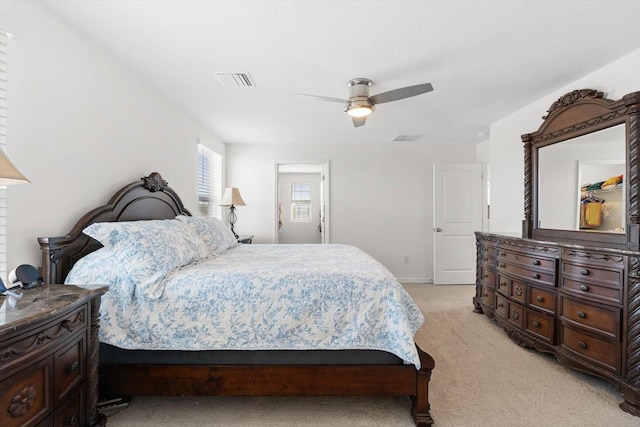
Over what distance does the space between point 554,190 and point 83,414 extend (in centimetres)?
383

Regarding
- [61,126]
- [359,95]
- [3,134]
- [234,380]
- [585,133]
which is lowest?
[234,380]

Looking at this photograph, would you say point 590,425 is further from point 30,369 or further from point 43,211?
point 43,211

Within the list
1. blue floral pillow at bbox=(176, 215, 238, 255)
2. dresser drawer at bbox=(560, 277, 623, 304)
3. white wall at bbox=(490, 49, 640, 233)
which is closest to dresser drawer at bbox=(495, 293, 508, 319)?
dresser drawer at bbox=(560, 277, 623, 304)

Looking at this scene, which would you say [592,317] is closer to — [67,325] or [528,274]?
[528,274]

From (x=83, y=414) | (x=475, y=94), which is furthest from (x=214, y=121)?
(x=83, y=414)

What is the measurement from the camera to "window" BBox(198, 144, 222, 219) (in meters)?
4.18

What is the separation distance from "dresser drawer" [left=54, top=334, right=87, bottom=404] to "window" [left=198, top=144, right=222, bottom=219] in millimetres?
2748

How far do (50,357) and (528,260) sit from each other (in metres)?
3.34

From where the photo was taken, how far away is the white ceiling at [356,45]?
180 cm

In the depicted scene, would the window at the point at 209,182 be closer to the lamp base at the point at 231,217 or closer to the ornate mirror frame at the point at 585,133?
the lamp base at the point at 231,217

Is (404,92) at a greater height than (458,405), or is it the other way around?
(404,92)

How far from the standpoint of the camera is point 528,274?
279 centimetres

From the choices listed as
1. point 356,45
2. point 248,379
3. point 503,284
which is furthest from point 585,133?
point 248,379

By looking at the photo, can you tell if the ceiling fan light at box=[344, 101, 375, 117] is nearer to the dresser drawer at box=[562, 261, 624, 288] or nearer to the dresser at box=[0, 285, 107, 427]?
the dresser drawer at box=[562, 261, 624, 288]
